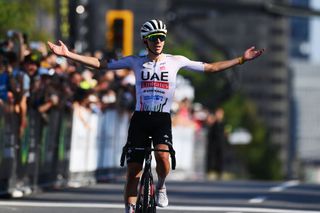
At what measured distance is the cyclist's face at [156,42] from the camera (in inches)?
564

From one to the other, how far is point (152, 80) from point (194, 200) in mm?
6596

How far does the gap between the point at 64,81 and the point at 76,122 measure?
1.97 metres

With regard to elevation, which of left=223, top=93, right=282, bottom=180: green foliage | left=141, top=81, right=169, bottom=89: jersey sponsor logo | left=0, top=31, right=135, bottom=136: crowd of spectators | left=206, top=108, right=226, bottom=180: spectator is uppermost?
left=223, top=93, right=282, bottom=180: green foliage

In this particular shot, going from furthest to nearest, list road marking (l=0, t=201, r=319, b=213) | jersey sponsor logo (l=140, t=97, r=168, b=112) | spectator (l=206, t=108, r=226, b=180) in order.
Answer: spectator (l=206, t=108, r=226, b=180) < road marking (l=0, t=201, r=319, b=213) < jersey sponsor logo (l=140, t=97, r=168, b=112)

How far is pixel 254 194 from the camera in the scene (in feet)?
75.7

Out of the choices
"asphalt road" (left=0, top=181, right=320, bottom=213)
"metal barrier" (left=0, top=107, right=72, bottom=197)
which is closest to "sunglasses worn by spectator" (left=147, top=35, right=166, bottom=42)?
"asphalt road" (left=0, top=181, right=320, bottom=213)

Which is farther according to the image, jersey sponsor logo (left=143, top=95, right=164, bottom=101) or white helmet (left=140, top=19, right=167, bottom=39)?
jersey sponsor logo (left=143, top=95, right=164, bottom=101)

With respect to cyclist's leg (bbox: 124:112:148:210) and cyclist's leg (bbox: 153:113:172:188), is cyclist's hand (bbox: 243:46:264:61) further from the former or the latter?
cyclist's leg (bbox: 124:112:148:210)

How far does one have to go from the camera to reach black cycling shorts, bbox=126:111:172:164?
1433cm

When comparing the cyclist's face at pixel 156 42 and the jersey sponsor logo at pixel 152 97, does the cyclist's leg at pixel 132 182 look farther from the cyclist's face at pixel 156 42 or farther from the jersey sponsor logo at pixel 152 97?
the cyclist's face at pixel 156 42

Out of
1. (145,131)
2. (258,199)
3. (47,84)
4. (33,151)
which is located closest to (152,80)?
(145,131)

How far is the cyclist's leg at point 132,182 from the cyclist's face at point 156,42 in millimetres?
1163

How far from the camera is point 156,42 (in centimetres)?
1440

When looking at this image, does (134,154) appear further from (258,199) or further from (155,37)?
(258,199)
